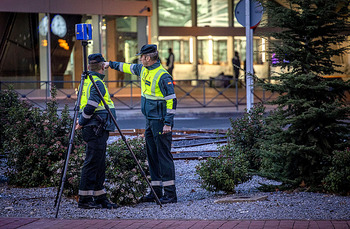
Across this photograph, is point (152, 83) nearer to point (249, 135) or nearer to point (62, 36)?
point (249, 135)

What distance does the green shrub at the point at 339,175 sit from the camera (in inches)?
283

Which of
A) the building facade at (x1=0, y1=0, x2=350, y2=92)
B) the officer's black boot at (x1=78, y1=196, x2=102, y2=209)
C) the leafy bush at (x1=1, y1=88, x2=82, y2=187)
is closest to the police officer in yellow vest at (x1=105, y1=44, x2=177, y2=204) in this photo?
the officer's black boot at (x1=78, y1=196, x2=102, y2=209)

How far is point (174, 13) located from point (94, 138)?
109 feet

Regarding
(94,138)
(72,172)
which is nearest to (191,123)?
(72,172)

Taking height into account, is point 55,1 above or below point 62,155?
above

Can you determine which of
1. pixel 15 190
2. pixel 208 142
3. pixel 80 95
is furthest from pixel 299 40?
pixel 208 142

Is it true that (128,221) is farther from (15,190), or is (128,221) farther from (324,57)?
(324,57)

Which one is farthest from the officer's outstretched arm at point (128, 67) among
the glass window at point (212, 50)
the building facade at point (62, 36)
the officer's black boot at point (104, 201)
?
the glass window at point (212, 50)

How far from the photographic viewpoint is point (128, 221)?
21.0 ft

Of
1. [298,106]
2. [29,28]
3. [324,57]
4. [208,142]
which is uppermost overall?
[29,28]

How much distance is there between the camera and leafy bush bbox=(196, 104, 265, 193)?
766 centimetres

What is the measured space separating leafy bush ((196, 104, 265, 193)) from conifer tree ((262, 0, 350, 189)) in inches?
16.2

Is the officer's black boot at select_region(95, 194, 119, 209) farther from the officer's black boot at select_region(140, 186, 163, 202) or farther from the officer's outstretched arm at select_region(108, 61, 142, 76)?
the officer's outstretched arm at select_region(108, 61, 142, 76)

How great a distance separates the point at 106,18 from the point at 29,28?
12.2 feet
